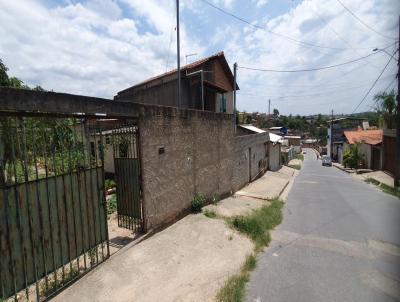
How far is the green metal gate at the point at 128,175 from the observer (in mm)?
5758

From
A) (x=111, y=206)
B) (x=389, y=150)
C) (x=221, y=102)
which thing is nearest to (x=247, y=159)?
(x=221, y=102)

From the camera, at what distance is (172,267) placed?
16.3 feet

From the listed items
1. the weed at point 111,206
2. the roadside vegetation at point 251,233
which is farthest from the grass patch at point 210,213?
the weed at point 111,206

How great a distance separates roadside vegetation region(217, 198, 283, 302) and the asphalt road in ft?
0.53

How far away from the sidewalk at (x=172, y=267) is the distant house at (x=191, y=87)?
7.20 metres

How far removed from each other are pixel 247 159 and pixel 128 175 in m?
9.91

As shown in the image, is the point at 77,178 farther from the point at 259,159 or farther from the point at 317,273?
the point at 259,159

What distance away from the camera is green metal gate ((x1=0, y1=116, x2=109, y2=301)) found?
319 centimetres

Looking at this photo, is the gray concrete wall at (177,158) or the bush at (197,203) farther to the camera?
the bush at (197,203)

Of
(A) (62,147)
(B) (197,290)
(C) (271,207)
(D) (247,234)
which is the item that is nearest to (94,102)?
(A) (62,147)

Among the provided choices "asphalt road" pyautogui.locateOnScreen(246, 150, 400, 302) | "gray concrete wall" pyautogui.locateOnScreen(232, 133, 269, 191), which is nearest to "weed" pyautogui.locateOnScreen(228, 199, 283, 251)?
"asphalt road" pyautogui.locateOnScreen(246, 150, 400, 302)

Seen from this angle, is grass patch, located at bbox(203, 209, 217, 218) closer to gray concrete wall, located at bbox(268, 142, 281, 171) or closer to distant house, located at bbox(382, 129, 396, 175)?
gray concrete wall, located at bbox(268, 142, 281, 171)

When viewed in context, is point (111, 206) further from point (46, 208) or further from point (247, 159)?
point (247, 159)

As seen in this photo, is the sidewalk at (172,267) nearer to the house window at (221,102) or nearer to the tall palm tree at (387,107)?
the house window at (221,102)
